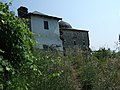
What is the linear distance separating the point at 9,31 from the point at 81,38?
122ft

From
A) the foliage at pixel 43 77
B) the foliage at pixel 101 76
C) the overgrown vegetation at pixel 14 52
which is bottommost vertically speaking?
the foliage at pixel 101 76

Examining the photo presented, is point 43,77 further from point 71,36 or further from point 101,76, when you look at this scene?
point 71,36

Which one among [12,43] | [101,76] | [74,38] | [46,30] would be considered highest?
[12,43]

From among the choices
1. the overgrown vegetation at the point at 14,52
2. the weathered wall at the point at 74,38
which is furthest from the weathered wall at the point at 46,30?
the overgrown vegetation at the point at 14,52

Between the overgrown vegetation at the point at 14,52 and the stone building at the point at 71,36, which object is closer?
the overgrown vegetation at the point at 14,52

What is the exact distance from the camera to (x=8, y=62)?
397cm

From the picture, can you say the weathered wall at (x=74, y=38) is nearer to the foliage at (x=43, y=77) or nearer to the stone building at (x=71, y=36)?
the stone building at (x=71, y=36)

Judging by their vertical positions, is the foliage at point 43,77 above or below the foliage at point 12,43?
below

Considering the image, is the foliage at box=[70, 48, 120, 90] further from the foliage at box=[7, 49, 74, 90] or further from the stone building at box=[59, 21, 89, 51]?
the stone building at box=[59, 21, 89, 51]

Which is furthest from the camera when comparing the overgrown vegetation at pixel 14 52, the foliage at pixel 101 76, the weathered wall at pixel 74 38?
the weathered wall at pixel 74 38

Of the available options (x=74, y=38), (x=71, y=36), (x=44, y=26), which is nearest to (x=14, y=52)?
(x=44, y=26)

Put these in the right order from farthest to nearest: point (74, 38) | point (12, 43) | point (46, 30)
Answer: point (74, 38) → point (46, 30) → point (12, 43)

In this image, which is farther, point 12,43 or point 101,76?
point 101,76

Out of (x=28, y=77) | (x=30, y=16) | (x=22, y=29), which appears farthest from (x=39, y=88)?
(x=30, y=16)
